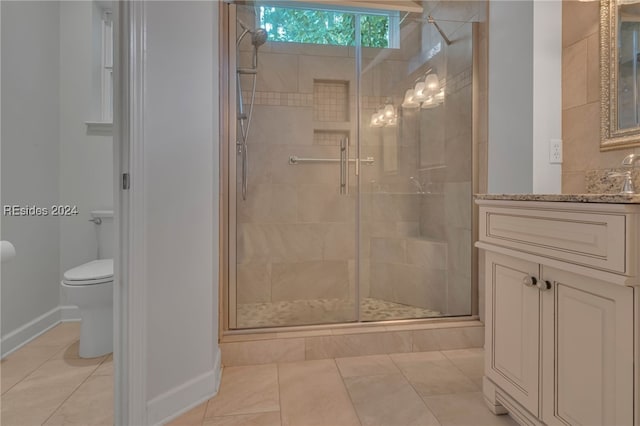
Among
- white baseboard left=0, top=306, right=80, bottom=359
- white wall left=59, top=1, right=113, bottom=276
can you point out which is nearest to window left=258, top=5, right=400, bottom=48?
white wall left=59, top=1, right=113, bottom=276

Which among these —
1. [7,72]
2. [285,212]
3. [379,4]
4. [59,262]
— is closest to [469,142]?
[379,4]

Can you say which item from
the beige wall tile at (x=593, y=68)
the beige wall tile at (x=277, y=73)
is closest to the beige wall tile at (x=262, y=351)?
the beige wall tile at (x=277, y=73)

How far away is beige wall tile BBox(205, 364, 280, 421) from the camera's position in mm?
1396

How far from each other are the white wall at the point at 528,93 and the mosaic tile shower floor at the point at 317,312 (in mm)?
1009

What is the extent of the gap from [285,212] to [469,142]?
4.57 ft

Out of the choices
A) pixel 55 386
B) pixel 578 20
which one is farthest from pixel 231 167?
pixel 578 20

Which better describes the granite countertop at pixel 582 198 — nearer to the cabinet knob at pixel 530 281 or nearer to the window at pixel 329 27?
the cabinet knob at pixel 530 281

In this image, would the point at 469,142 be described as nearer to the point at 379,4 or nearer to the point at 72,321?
the point at 379,4

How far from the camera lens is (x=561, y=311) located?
1.02 meters

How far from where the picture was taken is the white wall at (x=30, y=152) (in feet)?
6.24

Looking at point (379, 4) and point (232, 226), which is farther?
point (379, 4)

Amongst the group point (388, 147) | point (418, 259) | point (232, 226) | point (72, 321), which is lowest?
point (72, 321)

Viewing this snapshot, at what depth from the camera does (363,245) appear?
261cm

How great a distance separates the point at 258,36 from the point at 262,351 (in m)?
2.06
